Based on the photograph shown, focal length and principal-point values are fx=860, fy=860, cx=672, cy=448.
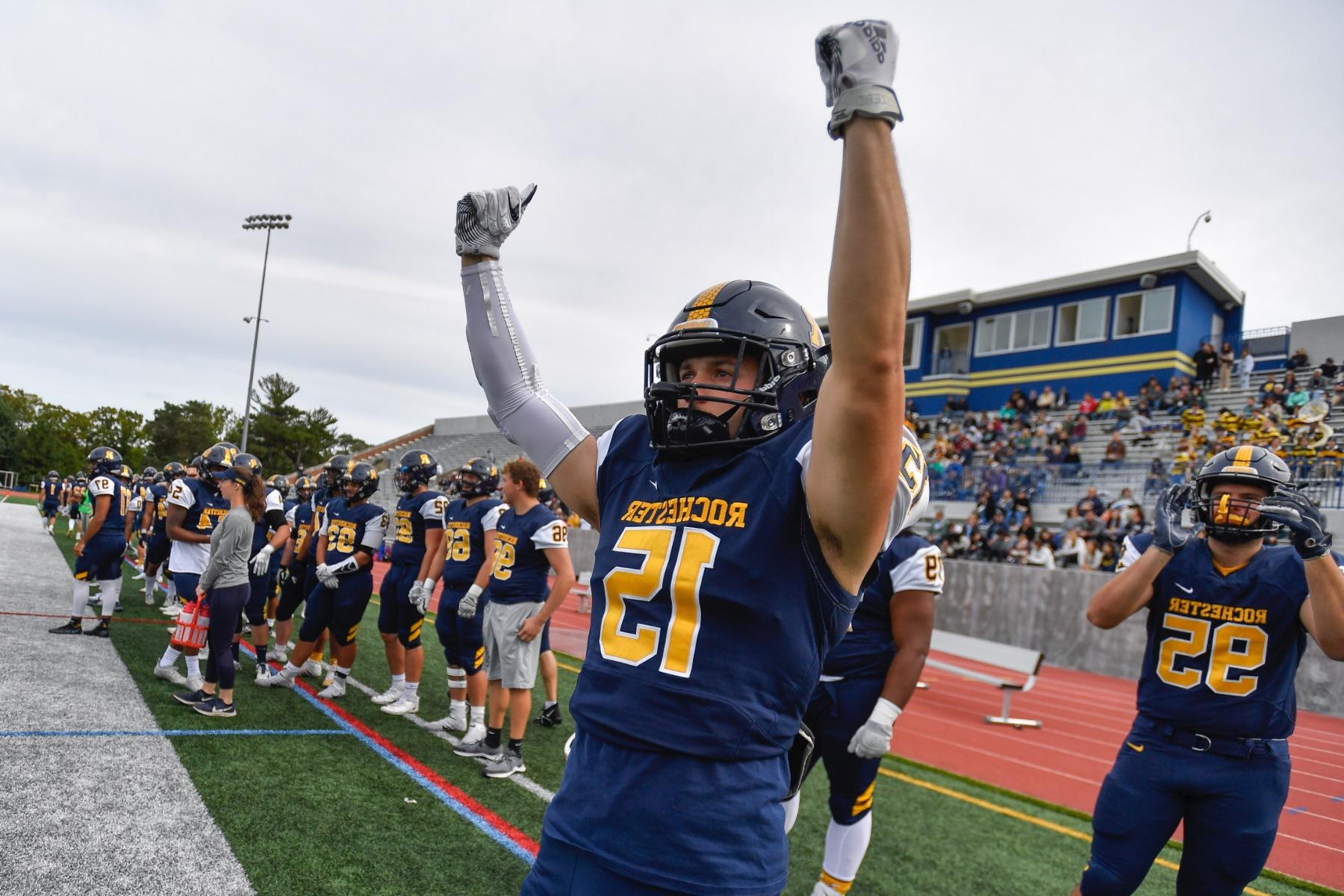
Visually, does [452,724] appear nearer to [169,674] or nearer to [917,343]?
[169,674]

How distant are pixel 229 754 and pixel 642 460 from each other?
15.7 ft

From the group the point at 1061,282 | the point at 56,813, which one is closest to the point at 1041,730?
the point at 56,813

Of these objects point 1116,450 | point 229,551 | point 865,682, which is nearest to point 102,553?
point 229,551

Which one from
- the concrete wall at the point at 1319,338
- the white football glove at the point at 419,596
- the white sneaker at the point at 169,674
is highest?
the concrete wall at the point at 1319,338

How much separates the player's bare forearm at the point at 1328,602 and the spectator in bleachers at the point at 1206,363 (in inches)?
826

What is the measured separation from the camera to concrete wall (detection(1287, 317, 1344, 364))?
69.8ft

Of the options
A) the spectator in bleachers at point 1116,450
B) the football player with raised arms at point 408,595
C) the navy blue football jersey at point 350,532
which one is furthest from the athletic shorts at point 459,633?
the spectator in bleachers at point 1116,450

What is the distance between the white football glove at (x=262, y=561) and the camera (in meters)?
8.04

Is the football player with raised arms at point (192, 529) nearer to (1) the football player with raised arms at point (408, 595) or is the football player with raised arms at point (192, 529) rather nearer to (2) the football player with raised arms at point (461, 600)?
(1) the football player with raised arms at point (408, 595)

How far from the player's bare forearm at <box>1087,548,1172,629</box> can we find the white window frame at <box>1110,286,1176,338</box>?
2329 centimetres

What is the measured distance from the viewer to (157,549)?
1162 cm

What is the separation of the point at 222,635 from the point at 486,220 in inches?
211

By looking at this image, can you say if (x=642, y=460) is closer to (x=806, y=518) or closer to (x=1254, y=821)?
(x=806, y=518)

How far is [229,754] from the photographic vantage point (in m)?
5.34
